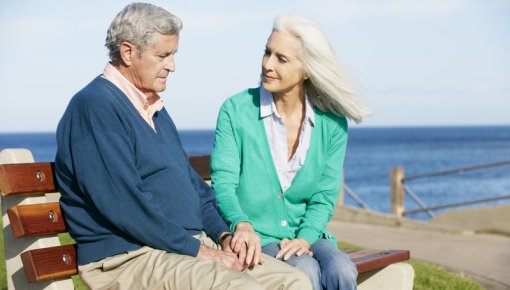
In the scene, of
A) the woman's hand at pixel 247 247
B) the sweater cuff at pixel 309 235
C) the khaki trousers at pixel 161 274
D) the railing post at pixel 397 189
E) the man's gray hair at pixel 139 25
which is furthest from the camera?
the railing post at pixel 397 189

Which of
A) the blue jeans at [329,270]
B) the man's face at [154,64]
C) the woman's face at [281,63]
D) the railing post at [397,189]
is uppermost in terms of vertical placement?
the man's face at [154,64]

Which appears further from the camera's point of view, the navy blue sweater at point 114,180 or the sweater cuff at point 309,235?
the sweater cuff at point 309,235

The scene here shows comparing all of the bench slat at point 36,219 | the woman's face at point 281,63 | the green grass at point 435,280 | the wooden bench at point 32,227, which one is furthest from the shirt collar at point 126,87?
the green grass at point 435,280

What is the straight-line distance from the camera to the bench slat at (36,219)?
12.0 feet

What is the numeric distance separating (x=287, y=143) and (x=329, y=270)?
31.0 inches

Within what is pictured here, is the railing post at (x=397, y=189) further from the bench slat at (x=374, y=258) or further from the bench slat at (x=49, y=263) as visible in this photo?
the bench slat at (x=49, y=263)

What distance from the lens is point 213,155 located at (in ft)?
Result: 14.9

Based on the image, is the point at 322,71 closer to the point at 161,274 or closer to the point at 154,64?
the point at 154,64

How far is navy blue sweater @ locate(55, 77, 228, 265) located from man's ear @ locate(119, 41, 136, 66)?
0.44 ft

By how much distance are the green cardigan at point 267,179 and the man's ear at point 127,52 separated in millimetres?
844

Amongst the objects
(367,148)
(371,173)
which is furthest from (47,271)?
(367,148)

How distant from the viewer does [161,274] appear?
11.8ft

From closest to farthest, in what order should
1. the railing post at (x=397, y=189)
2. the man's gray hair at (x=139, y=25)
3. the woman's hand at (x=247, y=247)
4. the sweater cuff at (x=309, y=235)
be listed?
the man's gray hair at (x=139, y=25) → the woman's hand at (x=247, y=247) → the sweater cuff at (x=309, y=235) → the railing post at (x=397, y=189)

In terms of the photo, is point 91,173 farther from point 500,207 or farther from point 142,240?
point 500,207
